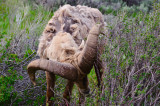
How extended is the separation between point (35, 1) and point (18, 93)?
21.7 feet

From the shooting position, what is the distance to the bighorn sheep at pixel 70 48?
3158 millimetres

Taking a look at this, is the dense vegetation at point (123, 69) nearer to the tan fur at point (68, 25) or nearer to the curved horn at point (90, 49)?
the curved horn at point (90, 49)

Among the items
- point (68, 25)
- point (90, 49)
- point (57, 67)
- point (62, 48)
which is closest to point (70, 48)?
point (62, 48)

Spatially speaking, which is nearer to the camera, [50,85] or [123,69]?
[123,69]

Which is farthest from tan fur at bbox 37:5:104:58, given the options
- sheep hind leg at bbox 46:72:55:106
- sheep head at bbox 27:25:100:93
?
sheep head at bbox 27:25:100:93

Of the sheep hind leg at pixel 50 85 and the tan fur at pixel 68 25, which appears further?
the tan fur at pixel 68 25

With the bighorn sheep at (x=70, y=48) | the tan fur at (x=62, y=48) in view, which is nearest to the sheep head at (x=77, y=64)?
the bighorn sheep at (x=70, y=48)

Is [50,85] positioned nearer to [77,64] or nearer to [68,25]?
[77,64]

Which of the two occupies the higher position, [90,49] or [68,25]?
[90,49]

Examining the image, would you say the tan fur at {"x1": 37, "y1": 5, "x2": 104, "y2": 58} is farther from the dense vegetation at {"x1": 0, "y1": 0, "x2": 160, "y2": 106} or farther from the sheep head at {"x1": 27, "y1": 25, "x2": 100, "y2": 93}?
the sheep head at {"x1": 27, "y1": 25, "x2": 100, "y2": 93}

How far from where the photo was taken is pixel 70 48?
3693mm

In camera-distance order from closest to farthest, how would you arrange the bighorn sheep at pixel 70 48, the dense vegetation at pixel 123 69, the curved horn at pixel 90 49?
1. the dense vegetation at pixel 123 69
2. the curved horn at pixel 90 49
3. the bighorn sheep at pixel 70 48

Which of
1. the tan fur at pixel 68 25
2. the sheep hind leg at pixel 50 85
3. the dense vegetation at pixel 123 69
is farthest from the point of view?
Result: the tan fur at pixel 68 25

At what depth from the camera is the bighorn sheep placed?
3.16 metres
